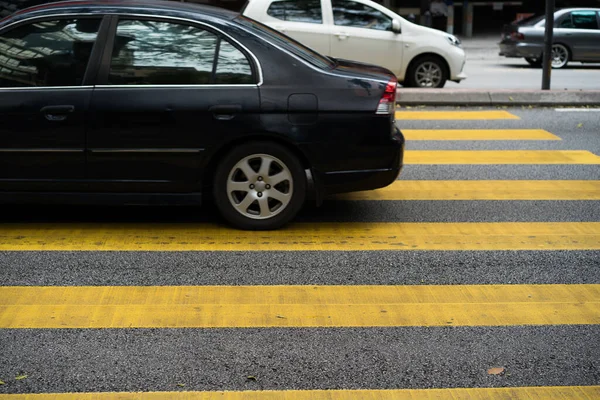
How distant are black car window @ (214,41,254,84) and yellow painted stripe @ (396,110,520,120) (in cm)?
561

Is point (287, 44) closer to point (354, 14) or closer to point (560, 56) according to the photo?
point (354, 14)

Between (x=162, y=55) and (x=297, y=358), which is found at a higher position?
(x=162, y=55)

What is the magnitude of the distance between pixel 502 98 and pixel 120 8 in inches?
297

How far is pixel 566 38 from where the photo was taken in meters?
21.0

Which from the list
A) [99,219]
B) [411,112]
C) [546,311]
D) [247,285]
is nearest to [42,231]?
[99,219]

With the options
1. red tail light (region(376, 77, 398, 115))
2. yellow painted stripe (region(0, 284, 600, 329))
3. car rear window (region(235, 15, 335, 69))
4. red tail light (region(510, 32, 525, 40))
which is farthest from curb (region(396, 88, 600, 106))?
red tail light (region(510, 32, 525, 40))

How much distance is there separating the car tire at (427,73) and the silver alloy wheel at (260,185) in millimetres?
8459

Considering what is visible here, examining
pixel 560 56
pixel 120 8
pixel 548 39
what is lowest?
pixel 560 56

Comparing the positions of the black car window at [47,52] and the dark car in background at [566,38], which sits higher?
the black car window at [47,52]

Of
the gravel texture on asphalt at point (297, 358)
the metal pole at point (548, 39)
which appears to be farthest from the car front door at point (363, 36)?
the gravel texture on asphalt at point (297, 358)

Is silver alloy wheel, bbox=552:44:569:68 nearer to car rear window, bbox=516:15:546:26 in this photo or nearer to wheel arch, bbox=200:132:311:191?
car rear window, bbox=516:15:546:26

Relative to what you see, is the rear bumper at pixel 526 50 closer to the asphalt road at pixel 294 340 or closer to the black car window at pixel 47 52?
the asphalt road at pixel 294 340

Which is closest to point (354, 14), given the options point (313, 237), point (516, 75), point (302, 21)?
point (302, 21)

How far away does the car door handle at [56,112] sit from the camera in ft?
21.8
